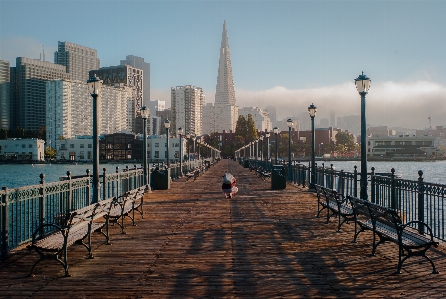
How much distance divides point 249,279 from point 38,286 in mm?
3094

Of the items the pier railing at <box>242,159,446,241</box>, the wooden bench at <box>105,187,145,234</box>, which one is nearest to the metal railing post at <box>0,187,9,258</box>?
the wooden bench at <box>105,187,145,234</box>

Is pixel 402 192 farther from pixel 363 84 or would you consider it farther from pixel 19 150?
pixel 19 150

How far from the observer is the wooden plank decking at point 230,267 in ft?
20.7

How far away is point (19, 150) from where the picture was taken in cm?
16475

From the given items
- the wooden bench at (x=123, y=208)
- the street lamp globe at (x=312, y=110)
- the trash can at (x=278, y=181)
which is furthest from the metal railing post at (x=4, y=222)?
the street lamp globe at (x=312, y=110)

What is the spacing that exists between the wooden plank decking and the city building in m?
168

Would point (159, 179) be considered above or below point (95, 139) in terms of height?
below

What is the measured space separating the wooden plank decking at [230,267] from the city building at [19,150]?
168 meters

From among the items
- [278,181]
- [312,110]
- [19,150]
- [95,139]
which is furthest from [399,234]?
[19,150]

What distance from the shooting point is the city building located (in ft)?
535

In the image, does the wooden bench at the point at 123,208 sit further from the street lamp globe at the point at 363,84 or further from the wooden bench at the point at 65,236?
the street lamp globe at the point at 363,84

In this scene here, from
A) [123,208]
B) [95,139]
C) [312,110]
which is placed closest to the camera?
[123,208]

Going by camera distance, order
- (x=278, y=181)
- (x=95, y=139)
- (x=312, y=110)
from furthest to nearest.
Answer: (x=312, y=110), (x=278, y=181), (x=95, y=139)

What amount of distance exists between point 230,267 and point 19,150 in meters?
174
